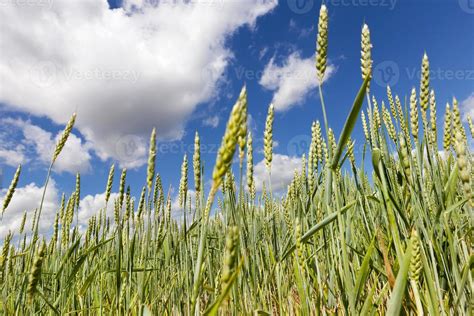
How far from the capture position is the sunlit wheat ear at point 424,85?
139 centimetres

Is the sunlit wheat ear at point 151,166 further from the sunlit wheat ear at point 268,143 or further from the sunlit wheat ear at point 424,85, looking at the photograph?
the sunlit wheat ear at point 424,85

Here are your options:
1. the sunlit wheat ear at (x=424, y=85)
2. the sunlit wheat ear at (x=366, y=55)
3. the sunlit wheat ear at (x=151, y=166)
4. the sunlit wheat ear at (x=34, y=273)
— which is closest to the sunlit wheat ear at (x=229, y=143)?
the sunlit wheat ear at (x=151, y=166)

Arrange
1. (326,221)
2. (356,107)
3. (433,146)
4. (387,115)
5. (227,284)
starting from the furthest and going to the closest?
(387,115) < (433,146) < (326,221) < (356,107) < (227,284)

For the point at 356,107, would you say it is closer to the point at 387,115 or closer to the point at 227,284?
the point at 227,284

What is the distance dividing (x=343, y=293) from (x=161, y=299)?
1.71 meters

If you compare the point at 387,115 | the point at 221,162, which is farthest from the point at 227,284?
the point at 387,115

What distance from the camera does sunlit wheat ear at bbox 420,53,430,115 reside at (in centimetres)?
139

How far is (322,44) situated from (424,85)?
0.62 m

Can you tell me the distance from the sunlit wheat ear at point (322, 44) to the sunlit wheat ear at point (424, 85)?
22.1 inches

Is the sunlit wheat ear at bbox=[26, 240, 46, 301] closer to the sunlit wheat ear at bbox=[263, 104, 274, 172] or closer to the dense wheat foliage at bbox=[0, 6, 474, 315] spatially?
the dense wheat foliage at bbox=[0, 6, 474, 315]

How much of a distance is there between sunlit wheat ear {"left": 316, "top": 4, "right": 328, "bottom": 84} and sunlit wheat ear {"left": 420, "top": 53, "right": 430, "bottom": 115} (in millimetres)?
561

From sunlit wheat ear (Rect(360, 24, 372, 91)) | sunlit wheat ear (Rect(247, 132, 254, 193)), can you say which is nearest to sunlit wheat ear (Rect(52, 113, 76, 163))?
sunlit wheat ear (Rect(247, 132, 254, 193))

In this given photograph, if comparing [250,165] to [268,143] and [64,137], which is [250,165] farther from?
[64,137]

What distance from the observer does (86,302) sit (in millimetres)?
2582
